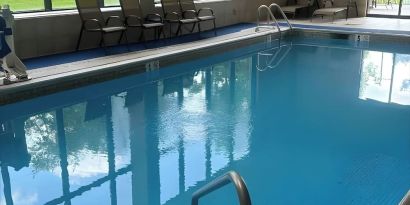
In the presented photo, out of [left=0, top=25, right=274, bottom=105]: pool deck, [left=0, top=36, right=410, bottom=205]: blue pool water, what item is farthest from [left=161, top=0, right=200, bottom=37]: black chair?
[left=0, top=36, right=410, bottom=205]: blue pool water

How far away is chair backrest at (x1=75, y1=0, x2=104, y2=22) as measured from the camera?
667 centimetres

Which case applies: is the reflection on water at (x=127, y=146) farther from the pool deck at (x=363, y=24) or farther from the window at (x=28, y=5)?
the pool deck at (x=363, y=24)

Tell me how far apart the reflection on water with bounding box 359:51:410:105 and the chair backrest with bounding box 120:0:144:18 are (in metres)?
3.86

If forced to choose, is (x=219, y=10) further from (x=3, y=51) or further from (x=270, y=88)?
(x=3, y=51)

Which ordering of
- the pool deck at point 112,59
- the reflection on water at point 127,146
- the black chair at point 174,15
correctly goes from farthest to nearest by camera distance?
the black chair at point 174,15, the pool deck at point 112,59, the reflection on water at point 127,146

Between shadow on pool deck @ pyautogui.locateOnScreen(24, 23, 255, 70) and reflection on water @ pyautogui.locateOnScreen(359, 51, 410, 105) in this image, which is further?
shadow on pool deck @ pyautogui.locateOnScreen(24, 23, 255, 70)

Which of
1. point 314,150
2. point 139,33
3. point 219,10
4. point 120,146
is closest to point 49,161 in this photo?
point 120,146

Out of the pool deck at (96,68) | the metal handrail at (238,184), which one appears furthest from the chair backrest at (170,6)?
the metal handrail at (238,184)

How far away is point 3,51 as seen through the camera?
4.93 meters

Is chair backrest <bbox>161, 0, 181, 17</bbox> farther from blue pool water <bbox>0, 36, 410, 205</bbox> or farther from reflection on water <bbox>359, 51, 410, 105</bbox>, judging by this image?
reflection on water <bbox>359, 51, 410, 105</bbox>

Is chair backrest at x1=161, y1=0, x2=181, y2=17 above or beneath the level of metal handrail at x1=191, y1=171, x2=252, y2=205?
above

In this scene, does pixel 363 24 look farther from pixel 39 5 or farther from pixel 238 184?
pixel 238 184

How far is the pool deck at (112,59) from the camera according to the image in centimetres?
519

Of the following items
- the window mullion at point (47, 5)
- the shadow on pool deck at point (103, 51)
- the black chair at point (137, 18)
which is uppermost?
the window mullion at point (47, 5)
